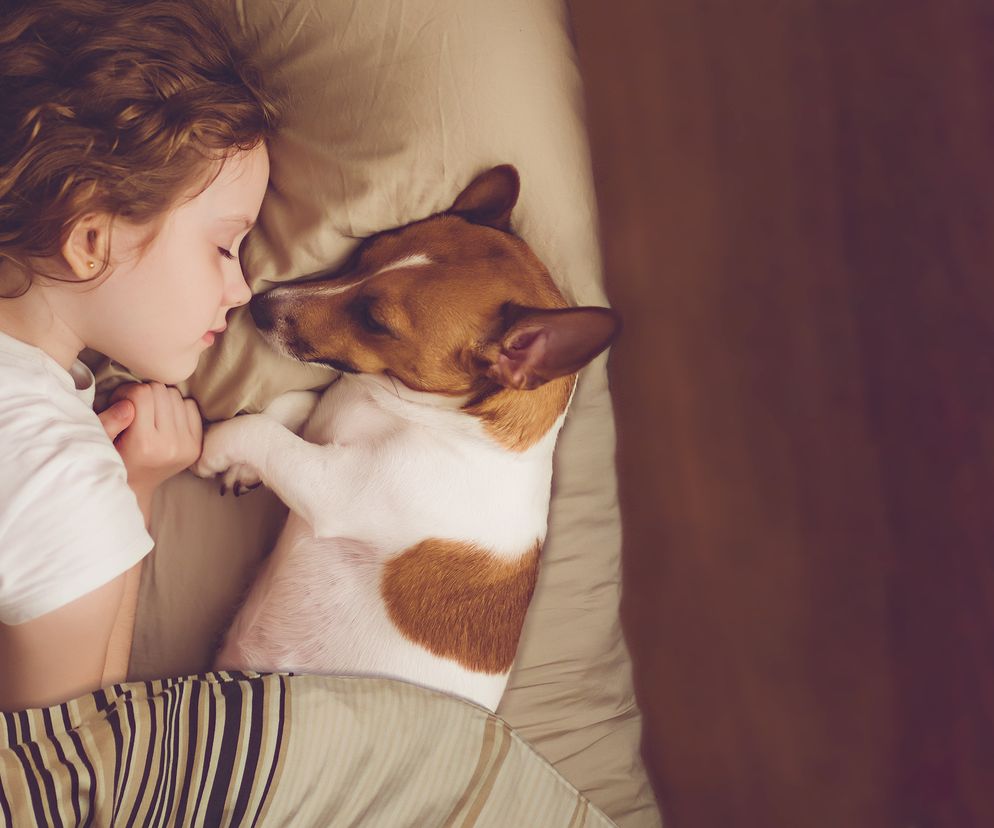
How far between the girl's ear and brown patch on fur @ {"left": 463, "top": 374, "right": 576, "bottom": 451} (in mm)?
A: 679

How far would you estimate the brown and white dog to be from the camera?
1638 millimetres

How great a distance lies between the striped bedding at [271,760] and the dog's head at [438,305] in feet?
1.92

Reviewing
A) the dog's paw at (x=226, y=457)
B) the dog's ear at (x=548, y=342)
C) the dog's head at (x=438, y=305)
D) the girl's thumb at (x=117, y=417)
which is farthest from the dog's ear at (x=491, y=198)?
the girl's thumb at (x=117, y=417)

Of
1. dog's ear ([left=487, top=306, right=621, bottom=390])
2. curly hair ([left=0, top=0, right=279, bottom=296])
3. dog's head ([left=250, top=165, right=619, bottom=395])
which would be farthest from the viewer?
dog's head ([left=250, top=165, right=619, bottom=395])

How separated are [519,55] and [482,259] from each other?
0.37m

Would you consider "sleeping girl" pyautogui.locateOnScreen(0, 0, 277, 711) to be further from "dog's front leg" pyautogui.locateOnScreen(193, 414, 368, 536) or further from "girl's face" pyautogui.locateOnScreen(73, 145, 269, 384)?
"dog's front leg" pyautogui.locateOnScreen(193, 414, 368, 536)

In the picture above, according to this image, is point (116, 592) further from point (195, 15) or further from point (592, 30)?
point (592, 30)

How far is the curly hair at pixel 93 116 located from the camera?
1390 mm

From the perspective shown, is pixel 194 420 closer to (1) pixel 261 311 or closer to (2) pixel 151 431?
(2) pixel 151 431

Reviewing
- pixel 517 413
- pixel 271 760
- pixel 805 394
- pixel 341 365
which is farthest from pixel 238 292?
pixel 805 394

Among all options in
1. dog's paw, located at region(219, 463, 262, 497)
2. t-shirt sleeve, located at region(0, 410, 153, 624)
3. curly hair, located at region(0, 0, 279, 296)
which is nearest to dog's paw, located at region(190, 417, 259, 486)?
dog's paw, located at region(219, 463, 262, 497)

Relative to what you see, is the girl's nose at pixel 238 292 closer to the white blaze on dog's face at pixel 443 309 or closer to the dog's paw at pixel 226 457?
the white blaze on dog's face at pixel 443 309

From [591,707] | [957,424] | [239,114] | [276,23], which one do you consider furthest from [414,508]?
[957,424]

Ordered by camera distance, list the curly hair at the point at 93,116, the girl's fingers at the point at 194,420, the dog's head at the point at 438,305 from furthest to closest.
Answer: the girl's fingers at the point at 194,420 → the dog's head at the point at 438,305 → the curly hair at the point at 93,116
